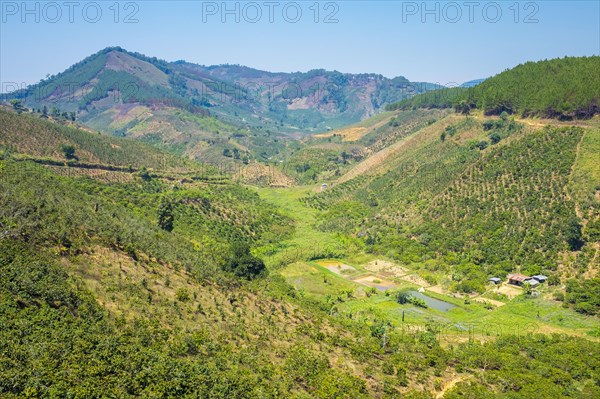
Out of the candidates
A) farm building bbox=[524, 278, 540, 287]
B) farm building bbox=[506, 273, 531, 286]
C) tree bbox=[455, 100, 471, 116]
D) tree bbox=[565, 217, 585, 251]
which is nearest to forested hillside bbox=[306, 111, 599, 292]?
tree bbox=[565, 217, 585, 251]

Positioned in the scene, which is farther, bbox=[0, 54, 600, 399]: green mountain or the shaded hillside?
the shaded hillside

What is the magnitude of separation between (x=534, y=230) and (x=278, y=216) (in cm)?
5257

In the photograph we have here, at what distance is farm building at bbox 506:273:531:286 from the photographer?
65681 mm

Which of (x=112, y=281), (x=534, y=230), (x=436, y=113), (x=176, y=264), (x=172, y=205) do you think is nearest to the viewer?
(x=112, y=281)

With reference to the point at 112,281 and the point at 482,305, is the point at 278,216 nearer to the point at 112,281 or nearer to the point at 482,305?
the point at 482,305

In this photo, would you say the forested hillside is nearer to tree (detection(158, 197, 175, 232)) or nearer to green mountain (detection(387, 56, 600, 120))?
green mountain (detection(387, 56, 600, 120))

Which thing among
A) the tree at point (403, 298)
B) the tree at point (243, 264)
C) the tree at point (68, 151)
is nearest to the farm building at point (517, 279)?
the tree at point (403, 298)

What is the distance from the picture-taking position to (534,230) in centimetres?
7412

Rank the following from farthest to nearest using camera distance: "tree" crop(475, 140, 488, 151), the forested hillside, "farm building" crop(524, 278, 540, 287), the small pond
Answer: "tree" crop(475, 140, 488, 151) < the forested hillside < "farm building" crop(524, 278, 540, 287) < the small pond

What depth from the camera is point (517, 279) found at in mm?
66062

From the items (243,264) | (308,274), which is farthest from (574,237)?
(243,264)

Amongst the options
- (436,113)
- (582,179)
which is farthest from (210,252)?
(436,113)

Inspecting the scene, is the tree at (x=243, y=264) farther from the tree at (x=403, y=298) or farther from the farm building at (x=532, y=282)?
the farm building at (x=532, y=282)

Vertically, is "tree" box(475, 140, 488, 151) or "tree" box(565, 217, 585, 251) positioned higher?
"tree" box(475, 140, 488, 151)
